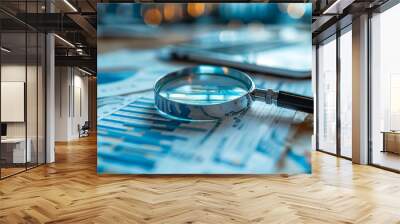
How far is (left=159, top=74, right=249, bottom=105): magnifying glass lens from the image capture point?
614 cm

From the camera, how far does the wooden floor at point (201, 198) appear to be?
3873 millimetres

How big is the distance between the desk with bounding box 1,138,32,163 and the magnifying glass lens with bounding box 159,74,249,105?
2.75 m

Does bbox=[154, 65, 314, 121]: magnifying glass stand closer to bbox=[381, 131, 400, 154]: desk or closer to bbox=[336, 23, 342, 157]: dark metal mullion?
bbox=[381, 131, 400, 154]: desk

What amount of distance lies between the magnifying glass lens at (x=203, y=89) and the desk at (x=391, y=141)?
2.96 meters

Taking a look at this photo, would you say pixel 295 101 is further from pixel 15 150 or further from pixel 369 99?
pixel 15 150

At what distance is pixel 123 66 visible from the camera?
20.4ft

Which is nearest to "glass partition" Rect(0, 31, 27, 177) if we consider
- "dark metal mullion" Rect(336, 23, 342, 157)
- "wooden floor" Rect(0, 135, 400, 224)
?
"wooden floor" Rect(0, 135, 400, 224)

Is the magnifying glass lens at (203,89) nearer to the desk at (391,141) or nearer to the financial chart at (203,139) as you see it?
the financial chart at (203,139)

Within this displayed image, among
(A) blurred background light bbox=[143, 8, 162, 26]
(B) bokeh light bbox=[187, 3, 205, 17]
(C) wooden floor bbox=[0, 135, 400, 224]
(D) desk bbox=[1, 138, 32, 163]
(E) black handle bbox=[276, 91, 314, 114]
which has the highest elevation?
(B) bokeh light bbox=[187, 3, 205, 17]

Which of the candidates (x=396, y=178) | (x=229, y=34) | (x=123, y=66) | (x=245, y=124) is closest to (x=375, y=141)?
(x=396, y=178)

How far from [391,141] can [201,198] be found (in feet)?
14.1

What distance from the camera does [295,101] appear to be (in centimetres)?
616

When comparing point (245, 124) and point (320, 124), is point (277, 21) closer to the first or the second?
point (245, 124)

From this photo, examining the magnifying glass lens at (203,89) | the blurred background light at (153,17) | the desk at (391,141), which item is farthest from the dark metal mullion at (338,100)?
the blurred background light at (153,17)
